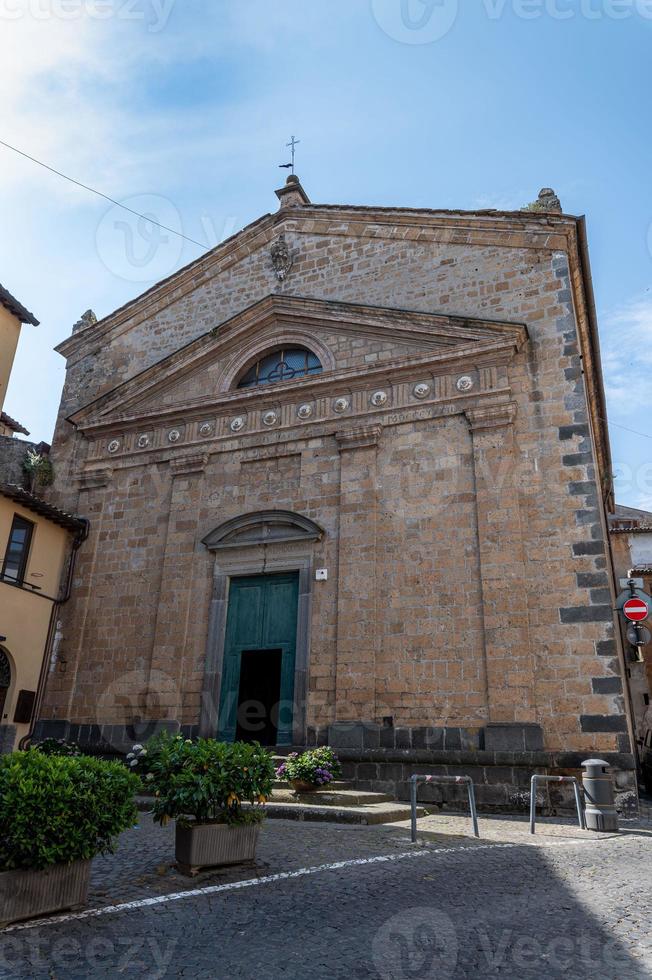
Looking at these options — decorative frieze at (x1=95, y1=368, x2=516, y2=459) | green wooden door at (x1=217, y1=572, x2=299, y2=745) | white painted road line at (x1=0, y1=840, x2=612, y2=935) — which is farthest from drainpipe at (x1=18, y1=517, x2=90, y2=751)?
white painted road line at (x1=0, y1=840, x2=612, y2=935)

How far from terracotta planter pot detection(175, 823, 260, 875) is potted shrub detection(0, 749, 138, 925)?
767 mm

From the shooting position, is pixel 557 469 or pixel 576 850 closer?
pixel 576 850

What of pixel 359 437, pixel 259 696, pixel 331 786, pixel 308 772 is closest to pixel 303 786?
pixel 308 772

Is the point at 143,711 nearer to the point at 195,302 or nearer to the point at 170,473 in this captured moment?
the point at 170,473

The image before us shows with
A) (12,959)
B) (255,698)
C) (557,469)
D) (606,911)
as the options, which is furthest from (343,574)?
(12,959)

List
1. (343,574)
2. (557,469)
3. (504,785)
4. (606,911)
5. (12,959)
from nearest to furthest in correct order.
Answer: (12,959) → (606,911) → (504,785) → (557,469) → (343,574)

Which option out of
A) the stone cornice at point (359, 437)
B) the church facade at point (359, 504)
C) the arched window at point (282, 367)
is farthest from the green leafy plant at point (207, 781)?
the arched window at point (282, 367)

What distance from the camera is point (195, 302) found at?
58.6ft

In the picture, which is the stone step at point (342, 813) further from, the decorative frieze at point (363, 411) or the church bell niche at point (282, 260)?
the church bell niche at point (282, 260)

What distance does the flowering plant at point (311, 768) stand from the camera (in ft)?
34.3

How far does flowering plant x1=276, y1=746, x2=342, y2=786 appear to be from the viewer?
10445 millimetres

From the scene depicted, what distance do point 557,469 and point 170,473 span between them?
319 inches

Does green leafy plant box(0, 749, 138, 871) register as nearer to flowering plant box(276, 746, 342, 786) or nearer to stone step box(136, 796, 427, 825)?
stone step box(136, 796, 427, 825)

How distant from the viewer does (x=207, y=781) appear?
19.4 ft
